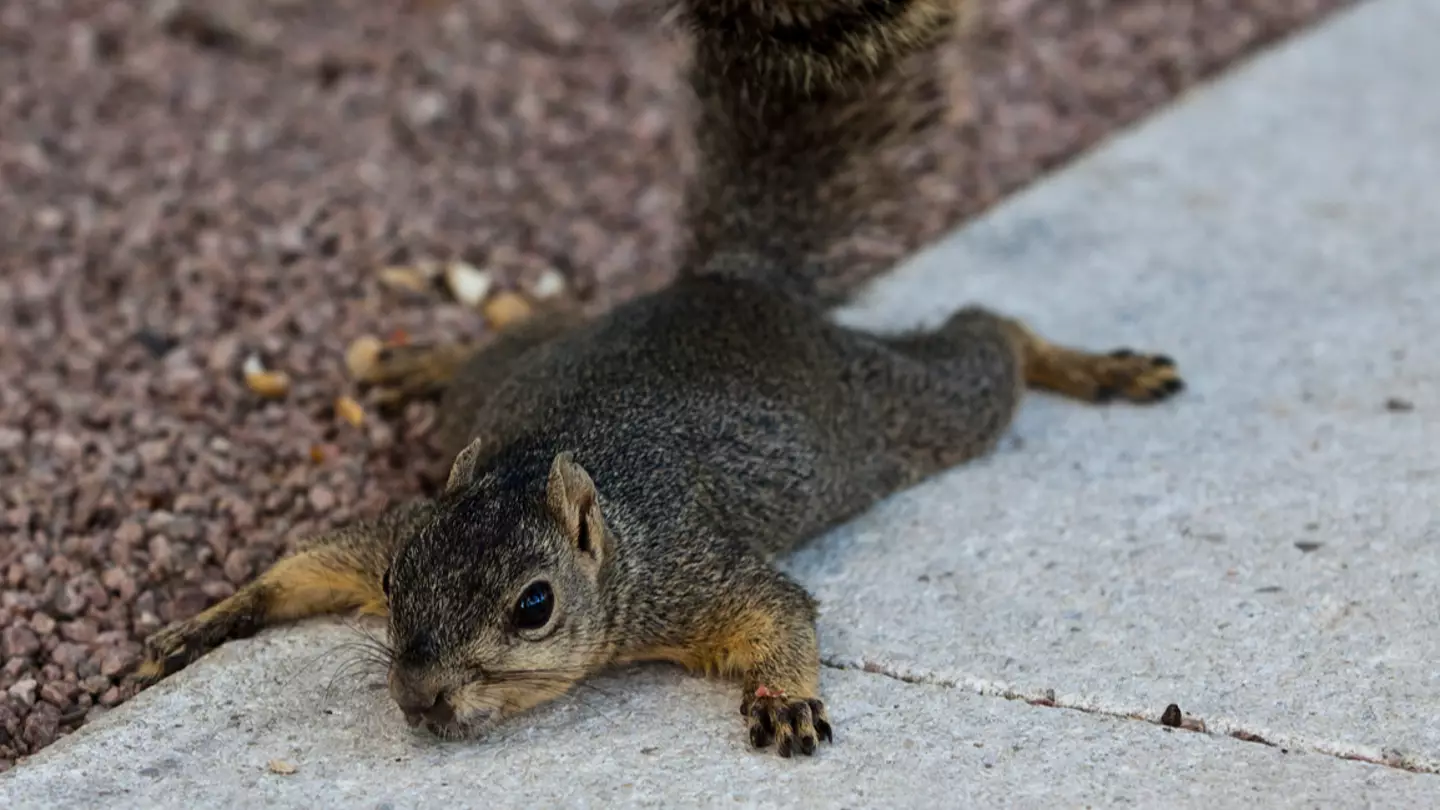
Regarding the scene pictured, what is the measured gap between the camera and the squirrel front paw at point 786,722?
3.22m

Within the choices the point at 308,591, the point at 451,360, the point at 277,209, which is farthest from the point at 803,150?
the point at 277,209

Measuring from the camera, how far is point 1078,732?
10.8 feet

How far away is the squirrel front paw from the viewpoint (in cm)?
322

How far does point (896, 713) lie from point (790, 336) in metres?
1.14

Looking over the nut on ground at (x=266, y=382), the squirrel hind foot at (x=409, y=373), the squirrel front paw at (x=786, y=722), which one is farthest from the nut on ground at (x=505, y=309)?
the squirrel front paw at (x=786, y=722)

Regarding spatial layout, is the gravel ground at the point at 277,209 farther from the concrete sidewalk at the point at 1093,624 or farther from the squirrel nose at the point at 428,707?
the squirrel nose at the point at 428,707

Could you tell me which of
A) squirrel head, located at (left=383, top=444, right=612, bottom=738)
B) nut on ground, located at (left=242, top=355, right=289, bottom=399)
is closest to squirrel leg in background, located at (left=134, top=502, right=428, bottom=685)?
squirrel head, located at (left=383, top=444, right=612, bottom=738)

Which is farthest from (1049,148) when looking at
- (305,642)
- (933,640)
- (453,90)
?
(305,642)

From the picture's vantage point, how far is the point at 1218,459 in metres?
4.32

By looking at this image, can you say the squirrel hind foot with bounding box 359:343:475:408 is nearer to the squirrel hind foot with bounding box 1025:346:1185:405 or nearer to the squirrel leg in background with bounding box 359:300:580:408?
the squirrel leg in background with bounding box 359:300:580:408

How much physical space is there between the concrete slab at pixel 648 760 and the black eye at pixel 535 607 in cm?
23

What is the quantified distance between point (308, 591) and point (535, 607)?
72 centimetres

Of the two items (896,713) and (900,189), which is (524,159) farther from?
(896,713)

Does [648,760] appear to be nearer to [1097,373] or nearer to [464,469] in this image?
[464,469]
